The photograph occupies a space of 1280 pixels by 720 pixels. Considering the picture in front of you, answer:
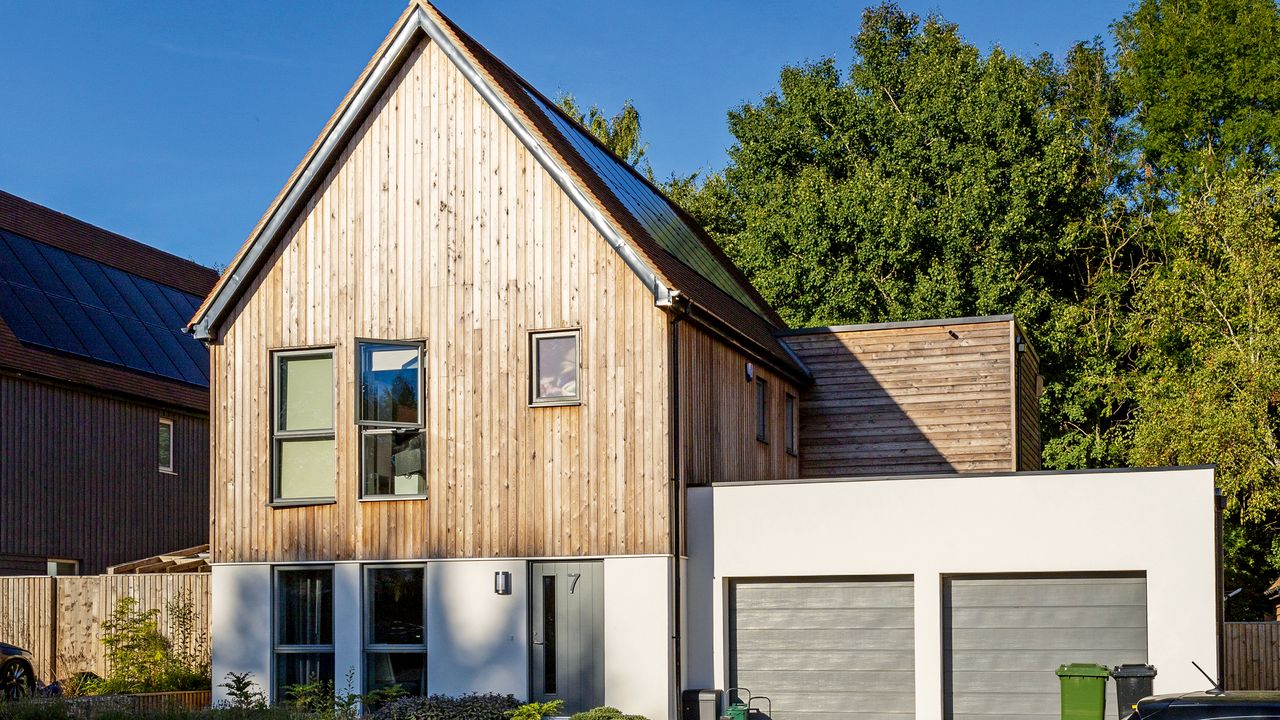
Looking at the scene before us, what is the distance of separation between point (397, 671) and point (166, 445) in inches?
562

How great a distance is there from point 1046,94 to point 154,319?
28.2 m

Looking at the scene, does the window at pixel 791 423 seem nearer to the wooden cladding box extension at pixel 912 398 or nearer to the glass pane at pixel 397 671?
the wooden cladding box extension at pixel 912 398

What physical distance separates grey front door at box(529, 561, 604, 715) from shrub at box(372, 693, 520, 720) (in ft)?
2.67

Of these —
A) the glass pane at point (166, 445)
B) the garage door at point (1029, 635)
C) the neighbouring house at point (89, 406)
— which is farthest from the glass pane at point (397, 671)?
the glass pane at point (166, 445)

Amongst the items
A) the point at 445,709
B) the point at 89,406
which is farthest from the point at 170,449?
the point at 445,709

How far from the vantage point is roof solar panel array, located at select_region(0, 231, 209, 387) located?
1132 inches

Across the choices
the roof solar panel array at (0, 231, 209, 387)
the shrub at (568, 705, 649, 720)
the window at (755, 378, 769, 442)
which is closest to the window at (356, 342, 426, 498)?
the shrub at (568, 705, 649, 720)

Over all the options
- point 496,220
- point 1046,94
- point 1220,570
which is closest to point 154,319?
point 496,220

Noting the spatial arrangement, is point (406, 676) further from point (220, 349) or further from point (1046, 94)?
point (1046, 94)

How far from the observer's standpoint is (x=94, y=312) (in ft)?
101

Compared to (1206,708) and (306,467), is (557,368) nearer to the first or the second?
(306,467)

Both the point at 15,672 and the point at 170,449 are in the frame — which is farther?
the point at 170,449

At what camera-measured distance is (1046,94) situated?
4588 centimetres

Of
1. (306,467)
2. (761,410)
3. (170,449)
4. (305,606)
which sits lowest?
(305,606)
